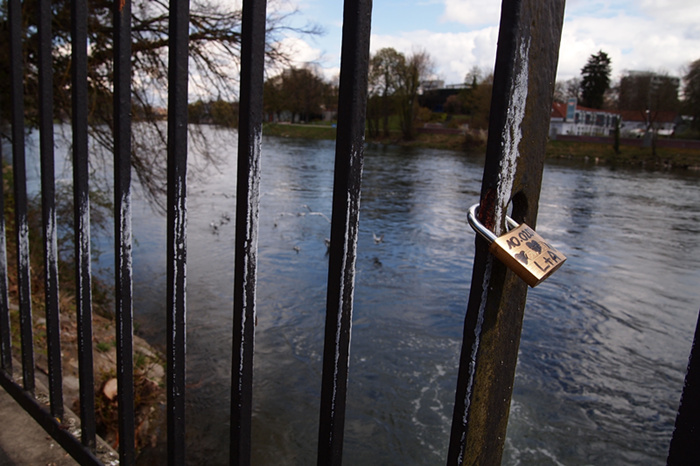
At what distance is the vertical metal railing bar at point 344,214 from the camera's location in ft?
2.79

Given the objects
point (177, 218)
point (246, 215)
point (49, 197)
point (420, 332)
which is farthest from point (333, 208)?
point (420, 332)

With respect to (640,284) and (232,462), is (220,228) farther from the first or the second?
(232,462)

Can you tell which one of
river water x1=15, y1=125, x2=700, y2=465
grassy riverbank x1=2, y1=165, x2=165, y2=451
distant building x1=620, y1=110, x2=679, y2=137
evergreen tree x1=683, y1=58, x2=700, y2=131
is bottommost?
river water x1=15, y1=125, x2=700, y2=465

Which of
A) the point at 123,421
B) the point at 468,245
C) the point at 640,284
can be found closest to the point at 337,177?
the point at 123,421

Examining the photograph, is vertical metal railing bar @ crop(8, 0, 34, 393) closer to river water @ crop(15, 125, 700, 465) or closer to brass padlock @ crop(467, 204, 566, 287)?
brass padlock @ crop(467, 204, 566, 287)

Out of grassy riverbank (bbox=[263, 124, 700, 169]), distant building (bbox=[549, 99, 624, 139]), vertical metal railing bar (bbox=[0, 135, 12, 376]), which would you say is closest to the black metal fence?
vertical metal railing bar (bbox=[0, 135, 12, 376])

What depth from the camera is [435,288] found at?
437 inches

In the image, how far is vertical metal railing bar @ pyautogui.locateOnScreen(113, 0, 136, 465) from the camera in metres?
1.32

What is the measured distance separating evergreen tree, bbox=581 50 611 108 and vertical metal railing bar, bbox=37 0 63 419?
102 m

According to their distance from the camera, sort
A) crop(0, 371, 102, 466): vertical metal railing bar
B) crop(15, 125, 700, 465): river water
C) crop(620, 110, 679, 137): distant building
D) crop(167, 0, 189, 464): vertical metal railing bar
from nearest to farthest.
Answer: crop(167, 0, 189, 464): vertical metal railing bar
crop(0, 371, 102, 466): vertical metal railing bar
crop(15, 125, 700, 465): river water
crop(620, 110, 679, 137): distant building

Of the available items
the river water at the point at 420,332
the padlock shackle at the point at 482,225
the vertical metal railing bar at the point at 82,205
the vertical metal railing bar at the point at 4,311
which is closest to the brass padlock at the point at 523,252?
the padlock shackle at the point at 482,225

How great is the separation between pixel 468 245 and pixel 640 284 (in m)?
4.21

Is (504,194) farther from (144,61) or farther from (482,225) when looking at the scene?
(144,61)

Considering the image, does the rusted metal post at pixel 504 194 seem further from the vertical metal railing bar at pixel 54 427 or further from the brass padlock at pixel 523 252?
the vertical metal railing bar at pixel 54 427
